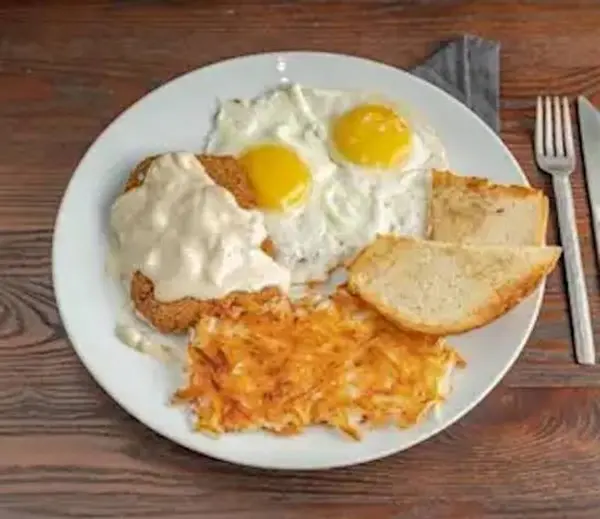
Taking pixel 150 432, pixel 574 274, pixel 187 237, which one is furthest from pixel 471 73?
pixel 150 432

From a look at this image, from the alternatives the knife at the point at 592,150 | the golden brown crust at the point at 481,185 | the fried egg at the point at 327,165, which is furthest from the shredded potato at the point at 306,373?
the knife at the point at 592,150

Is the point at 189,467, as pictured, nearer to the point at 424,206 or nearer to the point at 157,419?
the point at 157,419

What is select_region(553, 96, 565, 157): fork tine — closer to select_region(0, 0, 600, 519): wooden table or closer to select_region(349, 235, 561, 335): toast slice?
select_region(0, 0, 600, 519): wooden table

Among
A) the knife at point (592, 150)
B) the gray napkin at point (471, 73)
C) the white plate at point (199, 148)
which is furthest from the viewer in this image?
the gray napkin at point (471, 73)

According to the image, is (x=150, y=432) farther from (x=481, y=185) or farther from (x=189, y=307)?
(x=481, y=185)

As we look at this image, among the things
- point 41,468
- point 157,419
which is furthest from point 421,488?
point 41,468

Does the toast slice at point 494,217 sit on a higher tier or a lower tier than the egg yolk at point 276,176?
lower

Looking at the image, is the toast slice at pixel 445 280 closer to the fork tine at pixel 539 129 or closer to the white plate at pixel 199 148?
the white plate at pixel 199 148
